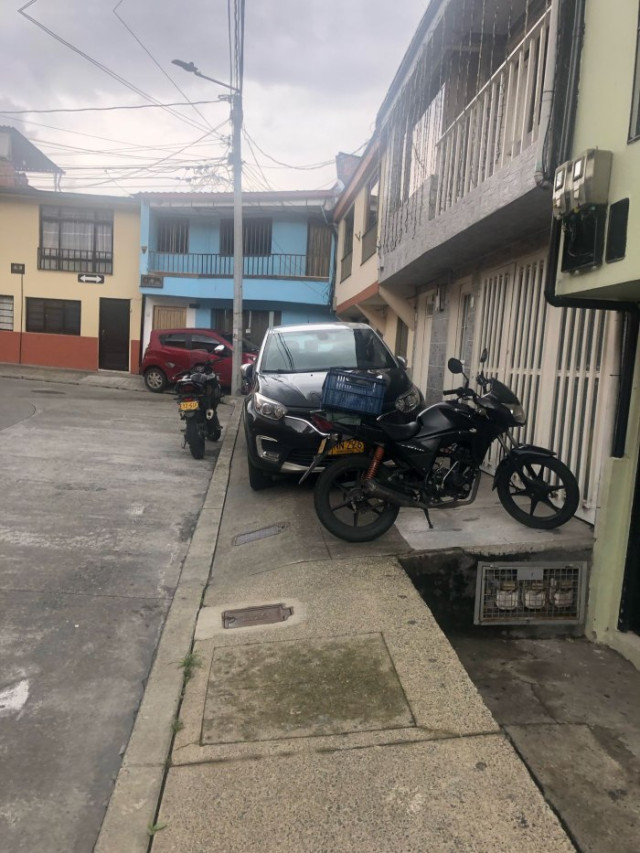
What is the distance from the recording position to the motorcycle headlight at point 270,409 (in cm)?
577

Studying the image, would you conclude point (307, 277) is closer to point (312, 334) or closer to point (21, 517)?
point (312, 334)

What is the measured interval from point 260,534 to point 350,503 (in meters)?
1.11

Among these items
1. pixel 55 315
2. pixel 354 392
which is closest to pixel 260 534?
pixel 354 392

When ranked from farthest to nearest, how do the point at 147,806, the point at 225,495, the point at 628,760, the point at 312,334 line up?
the point at 312,334
the point at 225,495
the point at 628,760
the point at 147,806

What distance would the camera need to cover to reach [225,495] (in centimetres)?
664

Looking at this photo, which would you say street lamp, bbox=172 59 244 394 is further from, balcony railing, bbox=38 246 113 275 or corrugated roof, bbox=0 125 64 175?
corrugated roof, bbox=0 125 64 175

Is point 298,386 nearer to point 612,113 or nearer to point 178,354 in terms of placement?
point 612,113

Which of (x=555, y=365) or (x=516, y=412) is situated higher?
(x=555, y=365)

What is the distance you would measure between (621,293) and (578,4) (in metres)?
1.82

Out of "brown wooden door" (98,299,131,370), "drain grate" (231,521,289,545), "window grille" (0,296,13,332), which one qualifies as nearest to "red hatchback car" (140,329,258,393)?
"brown wooden door" (98,299,131,370)

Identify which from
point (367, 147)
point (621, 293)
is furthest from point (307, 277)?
point (621, 293)

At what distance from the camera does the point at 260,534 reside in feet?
17.2

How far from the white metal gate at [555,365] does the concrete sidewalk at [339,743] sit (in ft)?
5.99

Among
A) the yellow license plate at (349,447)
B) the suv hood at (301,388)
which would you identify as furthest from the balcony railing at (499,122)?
the yellow license plate at (349,447)
